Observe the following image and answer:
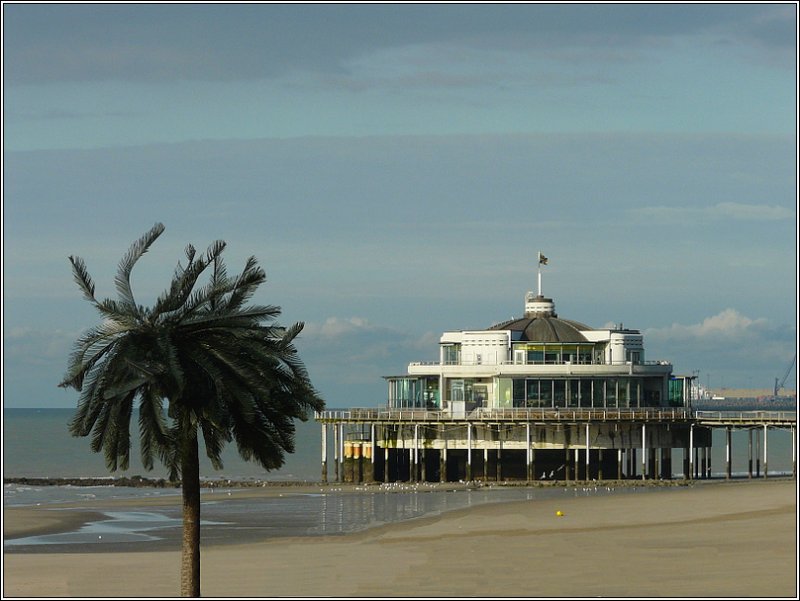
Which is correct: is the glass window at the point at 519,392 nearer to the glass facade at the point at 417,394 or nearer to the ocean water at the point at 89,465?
the glass facade at the point at 417,394

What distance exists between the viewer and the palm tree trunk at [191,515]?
3138cm

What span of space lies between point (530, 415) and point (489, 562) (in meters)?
42.3

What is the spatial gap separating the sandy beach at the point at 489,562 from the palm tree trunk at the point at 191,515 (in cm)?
363

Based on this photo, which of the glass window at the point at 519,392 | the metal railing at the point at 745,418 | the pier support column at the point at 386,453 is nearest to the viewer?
the metal railing at the point at 745,418

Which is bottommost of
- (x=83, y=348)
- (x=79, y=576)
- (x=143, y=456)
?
(x=79, y=576)

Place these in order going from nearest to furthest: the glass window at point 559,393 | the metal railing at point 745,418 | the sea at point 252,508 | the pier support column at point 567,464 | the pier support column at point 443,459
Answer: the sea at point 252,508 < the pier support column at point 567,464 < the metal railing at point 745,418 < the pier support column at point 443,459 < the glass window at point 559,393

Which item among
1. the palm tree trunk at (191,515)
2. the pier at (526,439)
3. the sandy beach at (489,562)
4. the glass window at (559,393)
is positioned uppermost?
the glass window at (559,393)

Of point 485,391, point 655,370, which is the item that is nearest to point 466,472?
point 485,391

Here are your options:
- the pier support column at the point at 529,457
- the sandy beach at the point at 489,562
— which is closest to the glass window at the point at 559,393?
the pier support column at the point at 529,457

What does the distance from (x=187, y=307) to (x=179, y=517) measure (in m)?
33.4

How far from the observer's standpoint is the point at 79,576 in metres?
40.4

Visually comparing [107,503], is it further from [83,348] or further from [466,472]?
[83,348]

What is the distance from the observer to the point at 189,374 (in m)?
30.4

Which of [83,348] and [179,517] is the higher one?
[83,348]
